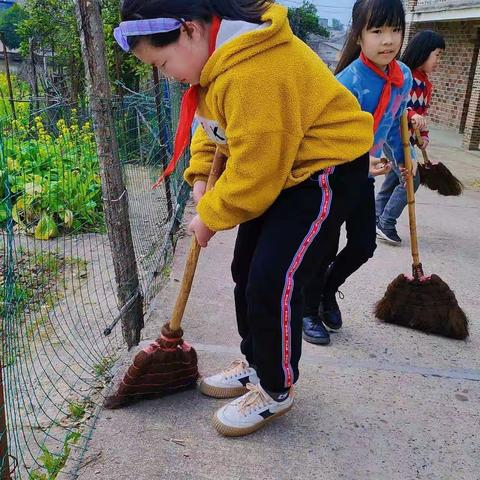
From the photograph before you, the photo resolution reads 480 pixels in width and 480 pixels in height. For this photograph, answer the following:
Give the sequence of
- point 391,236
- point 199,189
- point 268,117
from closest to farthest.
→ 1. point 268,117
2. point 199,189
3. point 391,236

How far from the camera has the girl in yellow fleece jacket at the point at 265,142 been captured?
1.68 metres

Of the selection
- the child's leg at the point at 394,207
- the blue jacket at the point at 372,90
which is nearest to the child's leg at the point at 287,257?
the blue jacket at the point at 372,90

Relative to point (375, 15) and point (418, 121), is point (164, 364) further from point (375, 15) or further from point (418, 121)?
point (418, 121)

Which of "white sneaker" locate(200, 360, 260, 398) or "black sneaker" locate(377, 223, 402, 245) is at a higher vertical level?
"white sneaker" locate(200, 360, 260, 398)

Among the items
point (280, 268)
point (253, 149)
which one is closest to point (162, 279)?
point (280, 268)

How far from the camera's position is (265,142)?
1706 mm

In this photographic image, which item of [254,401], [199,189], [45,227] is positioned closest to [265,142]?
[199,189]

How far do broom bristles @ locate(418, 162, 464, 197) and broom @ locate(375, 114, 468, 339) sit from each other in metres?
1.49

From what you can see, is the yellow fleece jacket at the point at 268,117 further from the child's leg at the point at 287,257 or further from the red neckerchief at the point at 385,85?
the red neckerchief at the point at 385,85

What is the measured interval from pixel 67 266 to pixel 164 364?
107 inches

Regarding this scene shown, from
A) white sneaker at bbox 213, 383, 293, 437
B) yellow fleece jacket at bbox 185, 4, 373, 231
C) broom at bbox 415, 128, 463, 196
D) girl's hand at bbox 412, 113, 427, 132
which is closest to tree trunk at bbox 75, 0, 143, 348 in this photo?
yellow fleece jacket at bbox 185, 4, 373, 231

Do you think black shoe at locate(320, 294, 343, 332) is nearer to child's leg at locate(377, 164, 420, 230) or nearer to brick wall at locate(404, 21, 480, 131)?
child's leg at locate(377, 164, 420, 230)

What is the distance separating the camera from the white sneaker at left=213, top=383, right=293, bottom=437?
2.16 meters

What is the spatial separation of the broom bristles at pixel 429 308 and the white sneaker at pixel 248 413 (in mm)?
Answer: 1188
